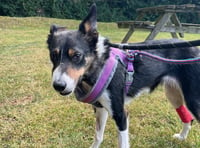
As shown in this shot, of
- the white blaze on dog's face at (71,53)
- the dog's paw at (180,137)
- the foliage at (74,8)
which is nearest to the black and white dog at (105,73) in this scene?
the white blaze on dog's face at (71,53)

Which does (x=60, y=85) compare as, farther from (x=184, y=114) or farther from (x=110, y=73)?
(x=184, y=114)

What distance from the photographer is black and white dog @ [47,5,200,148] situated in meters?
2.19

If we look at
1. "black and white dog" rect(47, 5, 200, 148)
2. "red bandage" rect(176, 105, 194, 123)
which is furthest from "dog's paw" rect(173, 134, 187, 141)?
"black and white dog" rect(47, 5, 200, 148)

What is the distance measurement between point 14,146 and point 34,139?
Answer: 0.26 m

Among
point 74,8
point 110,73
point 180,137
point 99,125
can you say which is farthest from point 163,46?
point 74,8

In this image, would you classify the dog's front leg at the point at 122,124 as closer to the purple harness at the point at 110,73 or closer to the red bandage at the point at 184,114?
the purple harness at the point at 110,73

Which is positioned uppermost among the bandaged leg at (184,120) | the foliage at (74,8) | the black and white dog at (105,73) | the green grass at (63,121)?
the black and white dog at (105,73)

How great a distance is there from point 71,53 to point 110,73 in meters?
0.46

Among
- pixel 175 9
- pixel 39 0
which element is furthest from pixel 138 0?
A: pixel 175 9

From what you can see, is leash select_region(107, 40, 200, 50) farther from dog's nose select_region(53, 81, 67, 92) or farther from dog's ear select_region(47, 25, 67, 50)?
dog's nose select_region(53, 81, 67, 92)

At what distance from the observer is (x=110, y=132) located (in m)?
3.34

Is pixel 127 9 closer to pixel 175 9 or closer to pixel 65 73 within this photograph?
pixel 175 9

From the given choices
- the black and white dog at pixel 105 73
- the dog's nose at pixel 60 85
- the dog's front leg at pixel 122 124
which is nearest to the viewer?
the dog's nose at pixel 60 85

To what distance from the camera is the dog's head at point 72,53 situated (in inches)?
81.9
